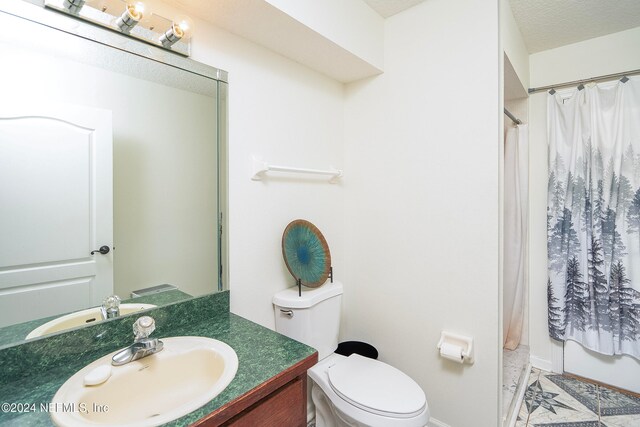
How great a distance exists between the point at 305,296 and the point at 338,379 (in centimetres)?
42

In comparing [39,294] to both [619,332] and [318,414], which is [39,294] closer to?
[318,414]

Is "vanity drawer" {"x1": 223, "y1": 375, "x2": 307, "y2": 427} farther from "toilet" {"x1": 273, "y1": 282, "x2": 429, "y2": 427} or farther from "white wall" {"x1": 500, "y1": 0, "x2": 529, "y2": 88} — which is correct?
"white wall" {"x1": 500, "y1": 0, "x2": 529, "y2": 88}

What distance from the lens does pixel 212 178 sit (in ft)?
4.60

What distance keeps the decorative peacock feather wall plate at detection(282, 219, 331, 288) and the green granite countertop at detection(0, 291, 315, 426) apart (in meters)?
0.44

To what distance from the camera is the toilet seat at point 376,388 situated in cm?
128

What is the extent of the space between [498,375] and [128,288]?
1734 millimetres

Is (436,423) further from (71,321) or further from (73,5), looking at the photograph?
(73,5)

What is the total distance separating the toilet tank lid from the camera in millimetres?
1585

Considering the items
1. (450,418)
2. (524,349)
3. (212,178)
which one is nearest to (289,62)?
(212,178)

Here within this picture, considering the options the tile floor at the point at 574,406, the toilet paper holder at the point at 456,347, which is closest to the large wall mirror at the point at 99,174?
the toilet paper holder at the point at 456,347

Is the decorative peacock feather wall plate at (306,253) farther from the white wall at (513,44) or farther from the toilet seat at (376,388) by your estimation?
the white wall at (513,44)

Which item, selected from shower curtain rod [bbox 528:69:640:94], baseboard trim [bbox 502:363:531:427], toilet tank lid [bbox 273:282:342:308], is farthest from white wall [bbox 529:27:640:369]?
toilet tank lid [bbox 273:282:342:308]

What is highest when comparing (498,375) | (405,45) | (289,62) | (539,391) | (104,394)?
(405,45)

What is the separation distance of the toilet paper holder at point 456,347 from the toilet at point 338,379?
0.91 ft
